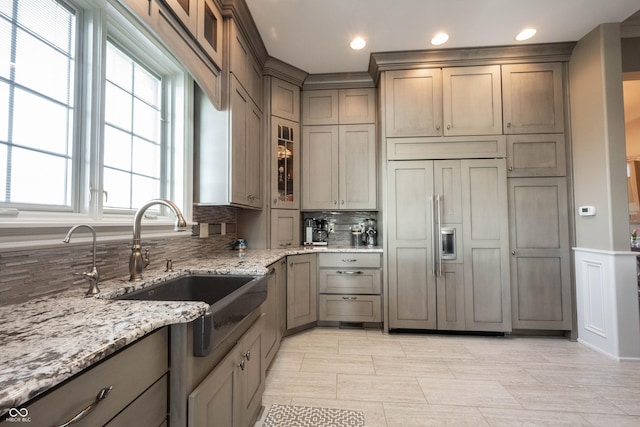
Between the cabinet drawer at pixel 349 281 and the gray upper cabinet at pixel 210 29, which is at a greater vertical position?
the gray upper cabinet at pixel 210 29

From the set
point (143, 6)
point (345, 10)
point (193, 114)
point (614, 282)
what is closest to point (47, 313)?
point (143, 6)

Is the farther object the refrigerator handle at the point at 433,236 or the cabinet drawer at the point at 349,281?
the cabinet drawer at the point at 349,281

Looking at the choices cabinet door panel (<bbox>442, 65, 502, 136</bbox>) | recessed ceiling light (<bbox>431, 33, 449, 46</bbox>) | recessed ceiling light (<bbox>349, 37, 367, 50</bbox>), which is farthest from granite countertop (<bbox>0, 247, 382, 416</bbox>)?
recessed ceiling light (<bbox>431, 33, 449, 46</bbox>)

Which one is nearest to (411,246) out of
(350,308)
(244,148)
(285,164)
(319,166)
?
(350,308)

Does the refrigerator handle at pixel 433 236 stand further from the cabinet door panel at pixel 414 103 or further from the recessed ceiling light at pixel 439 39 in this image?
the recessed ceiling light at pixel 439 39

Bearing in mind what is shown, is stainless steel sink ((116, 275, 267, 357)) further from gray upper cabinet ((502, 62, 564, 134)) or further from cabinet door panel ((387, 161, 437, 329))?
gray upper cabinet ((502, 62, 564, 134))

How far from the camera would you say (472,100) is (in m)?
2.84

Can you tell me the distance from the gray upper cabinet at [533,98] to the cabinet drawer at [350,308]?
2.29 metres

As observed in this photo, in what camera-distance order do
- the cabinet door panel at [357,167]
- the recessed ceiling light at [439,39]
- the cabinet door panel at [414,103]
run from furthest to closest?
the cabinet door panel at [357,167] → the cabinet door panel at [414,103] → the recessed ceiling light at [439,39]

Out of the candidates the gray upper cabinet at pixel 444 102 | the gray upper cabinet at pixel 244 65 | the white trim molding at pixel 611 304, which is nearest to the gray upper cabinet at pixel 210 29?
the gray upper cabinet at pixel 244 65

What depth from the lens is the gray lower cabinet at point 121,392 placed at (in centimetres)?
50

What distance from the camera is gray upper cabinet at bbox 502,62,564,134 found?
2766 mm

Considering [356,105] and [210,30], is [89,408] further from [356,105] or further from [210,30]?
[356,105]

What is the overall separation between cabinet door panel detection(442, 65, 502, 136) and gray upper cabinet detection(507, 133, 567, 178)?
0.25 metres
